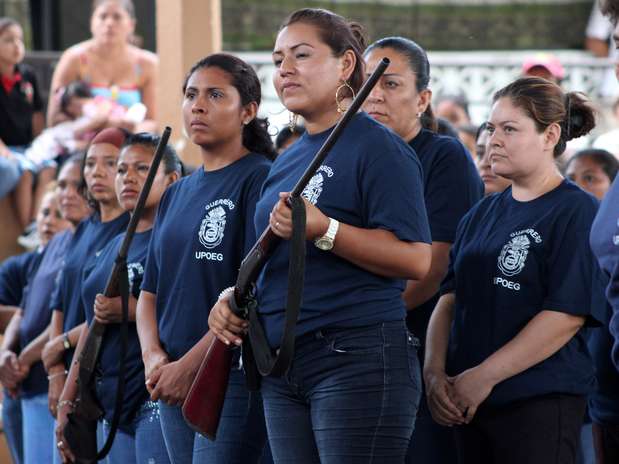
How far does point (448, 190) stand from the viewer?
352 cm

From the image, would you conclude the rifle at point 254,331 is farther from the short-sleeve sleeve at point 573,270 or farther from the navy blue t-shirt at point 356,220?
the short-sleeve sleeve at point 573,270

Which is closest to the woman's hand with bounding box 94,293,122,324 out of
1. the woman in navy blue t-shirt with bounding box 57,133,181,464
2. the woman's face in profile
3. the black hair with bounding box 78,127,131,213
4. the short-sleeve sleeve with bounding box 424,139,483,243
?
the woman in navy blue t-shirt with bounding box 57,133,181,464

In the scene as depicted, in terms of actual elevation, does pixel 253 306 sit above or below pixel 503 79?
above

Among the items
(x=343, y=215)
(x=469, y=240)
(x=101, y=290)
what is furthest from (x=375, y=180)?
(x=101, y=290)

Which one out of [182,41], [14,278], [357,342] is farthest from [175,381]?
[182,41]

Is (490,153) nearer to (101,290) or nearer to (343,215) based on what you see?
A: (343,215)

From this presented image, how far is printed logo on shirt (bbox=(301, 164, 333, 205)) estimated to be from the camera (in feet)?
9.00

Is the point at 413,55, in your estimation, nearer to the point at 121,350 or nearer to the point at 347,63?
the point at 347,63

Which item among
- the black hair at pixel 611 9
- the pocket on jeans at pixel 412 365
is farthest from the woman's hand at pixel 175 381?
the black hair at pixel 611 9

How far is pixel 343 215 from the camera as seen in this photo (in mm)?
2736

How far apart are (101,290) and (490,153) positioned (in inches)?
55.8

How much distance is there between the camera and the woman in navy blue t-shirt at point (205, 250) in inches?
123

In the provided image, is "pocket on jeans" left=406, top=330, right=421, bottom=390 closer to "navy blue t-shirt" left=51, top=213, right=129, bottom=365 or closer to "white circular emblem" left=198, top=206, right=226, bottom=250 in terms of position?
"white circular emblem" left=198, top=206, right=226, bottom=250

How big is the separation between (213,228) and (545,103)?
100cm
